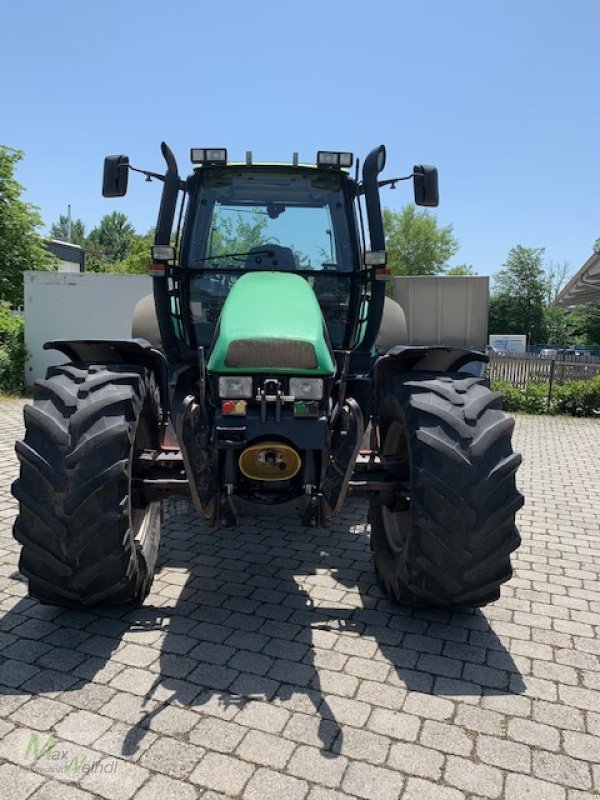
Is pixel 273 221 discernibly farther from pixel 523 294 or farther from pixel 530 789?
pixel 523 294

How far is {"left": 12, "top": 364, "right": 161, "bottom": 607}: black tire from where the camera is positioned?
3076 mm

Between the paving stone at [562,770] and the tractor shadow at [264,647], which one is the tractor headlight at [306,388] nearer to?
the tractor shadow at [264,647]

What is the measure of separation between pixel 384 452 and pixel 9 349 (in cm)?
1188

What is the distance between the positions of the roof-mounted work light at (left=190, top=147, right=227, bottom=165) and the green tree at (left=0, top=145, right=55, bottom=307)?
16.0 metres

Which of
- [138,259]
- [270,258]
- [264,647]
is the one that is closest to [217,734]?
[264,647]

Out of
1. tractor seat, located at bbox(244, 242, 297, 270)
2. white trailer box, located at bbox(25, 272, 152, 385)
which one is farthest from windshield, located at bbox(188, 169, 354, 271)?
white trailer box, located at bbox(25, 272, 152, 385)

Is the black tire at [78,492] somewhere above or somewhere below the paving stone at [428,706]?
above

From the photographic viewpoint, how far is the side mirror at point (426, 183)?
4480 mm

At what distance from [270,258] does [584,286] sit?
27.5 meters

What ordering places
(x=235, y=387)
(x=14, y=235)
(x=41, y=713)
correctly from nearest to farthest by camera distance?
(x=41, y=713), (x=235, y=387), (x=14, y=235)

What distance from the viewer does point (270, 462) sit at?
10.6 ft

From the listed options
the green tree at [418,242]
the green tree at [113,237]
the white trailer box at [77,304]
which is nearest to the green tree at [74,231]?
the green tree at [113,237]

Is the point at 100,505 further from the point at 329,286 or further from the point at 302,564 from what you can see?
the point at 329,286

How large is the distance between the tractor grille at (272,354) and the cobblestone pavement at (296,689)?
1422mm
